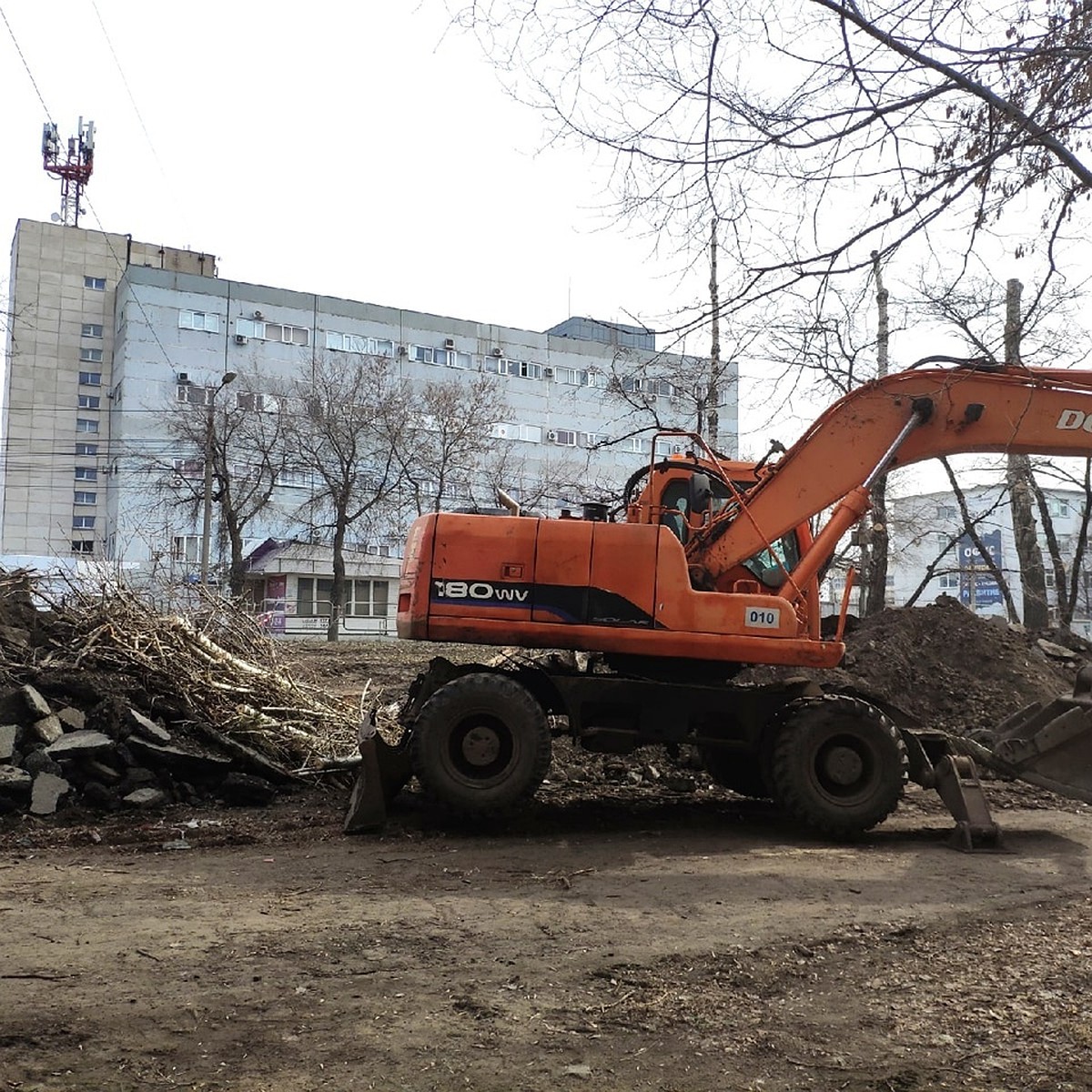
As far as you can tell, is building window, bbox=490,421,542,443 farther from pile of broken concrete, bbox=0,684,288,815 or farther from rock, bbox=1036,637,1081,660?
pile of broken concrete, bbox=0,684,288,815

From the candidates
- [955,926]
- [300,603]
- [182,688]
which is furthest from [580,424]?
[955,926]

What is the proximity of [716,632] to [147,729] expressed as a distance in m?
4.80

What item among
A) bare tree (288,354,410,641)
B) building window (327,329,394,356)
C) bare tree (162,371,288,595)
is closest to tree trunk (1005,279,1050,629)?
bare tree (288,354,410,641)

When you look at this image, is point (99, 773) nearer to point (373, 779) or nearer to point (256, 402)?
point (373, 779)

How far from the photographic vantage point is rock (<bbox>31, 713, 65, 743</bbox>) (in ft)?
26.7

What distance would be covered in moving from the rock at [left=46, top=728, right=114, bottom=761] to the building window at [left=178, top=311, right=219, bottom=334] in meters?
45.9

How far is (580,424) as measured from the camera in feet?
189

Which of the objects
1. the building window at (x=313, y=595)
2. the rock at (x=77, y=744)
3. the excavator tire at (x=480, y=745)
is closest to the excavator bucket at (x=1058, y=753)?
the excavator tire at (x=480, y=745)

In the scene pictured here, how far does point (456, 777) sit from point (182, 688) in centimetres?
326

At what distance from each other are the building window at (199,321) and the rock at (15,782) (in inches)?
1829

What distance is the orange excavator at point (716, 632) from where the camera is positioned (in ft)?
24.8

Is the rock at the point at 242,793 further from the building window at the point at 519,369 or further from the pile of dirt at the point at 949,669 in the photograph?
the building window at the point at 519,369

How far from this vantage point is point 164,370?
50219 mm

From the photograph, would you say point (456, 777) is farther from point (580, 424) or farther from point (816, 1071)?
point (580, 424)
